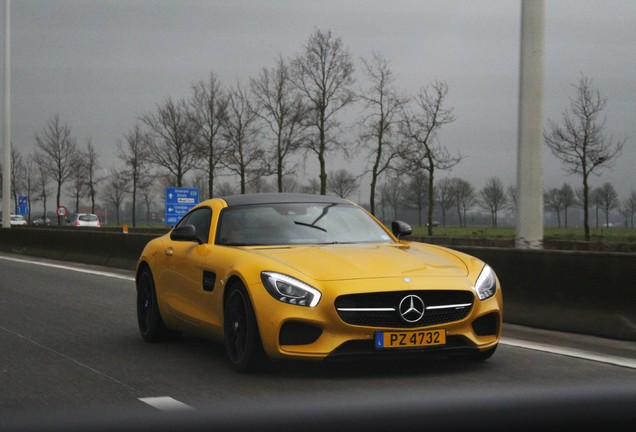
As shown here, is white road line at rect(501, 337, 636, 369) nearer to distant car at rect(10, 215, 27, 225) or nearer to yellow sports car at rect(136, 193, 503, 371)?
yellow sports car at rect(136, 193, 503, 371)

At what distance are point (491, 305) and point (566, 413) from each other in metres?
5.66

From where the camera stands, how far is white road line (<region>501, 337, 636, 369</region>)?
23.8 ft

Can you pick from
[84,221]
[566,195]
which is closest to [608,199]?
[566,195]

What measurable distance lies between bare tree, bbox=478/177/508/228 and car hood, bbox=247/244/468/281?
3896 inches

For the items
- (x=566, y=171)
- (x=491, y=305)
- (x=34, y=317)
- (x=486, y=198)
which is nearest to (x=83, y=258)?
(x=34, y=317)

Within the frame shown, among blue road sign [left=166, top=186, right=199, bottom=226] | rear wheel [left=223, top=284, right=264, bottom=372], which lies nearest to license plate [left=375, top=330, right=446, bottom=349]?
rear wheel [left=223, top=284, right=264, bottom=372]

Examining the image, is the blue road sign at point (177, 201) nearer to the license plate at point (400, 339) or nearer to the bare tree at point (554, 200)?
the license plate at point (400, 339)

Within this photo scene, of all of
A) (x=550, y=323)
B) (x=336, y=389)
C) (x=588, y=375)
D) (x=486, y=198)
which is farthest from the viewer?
(x=486, y=198)

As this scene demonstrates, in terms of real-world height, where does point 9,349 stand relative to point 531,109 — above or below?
below

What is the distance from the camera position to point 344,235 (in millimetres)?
7711

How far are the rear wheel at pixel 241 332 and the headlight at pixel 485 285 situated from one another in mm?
1575

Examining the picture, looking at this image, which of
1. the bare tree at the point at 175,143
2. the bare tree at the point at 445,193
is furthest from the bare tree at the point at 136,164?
the bare tree at the point at 445,193

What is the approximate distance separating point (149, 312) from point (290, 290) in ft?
8.97

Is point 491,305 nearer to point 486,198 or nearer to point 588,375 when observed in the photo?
point 588,375
